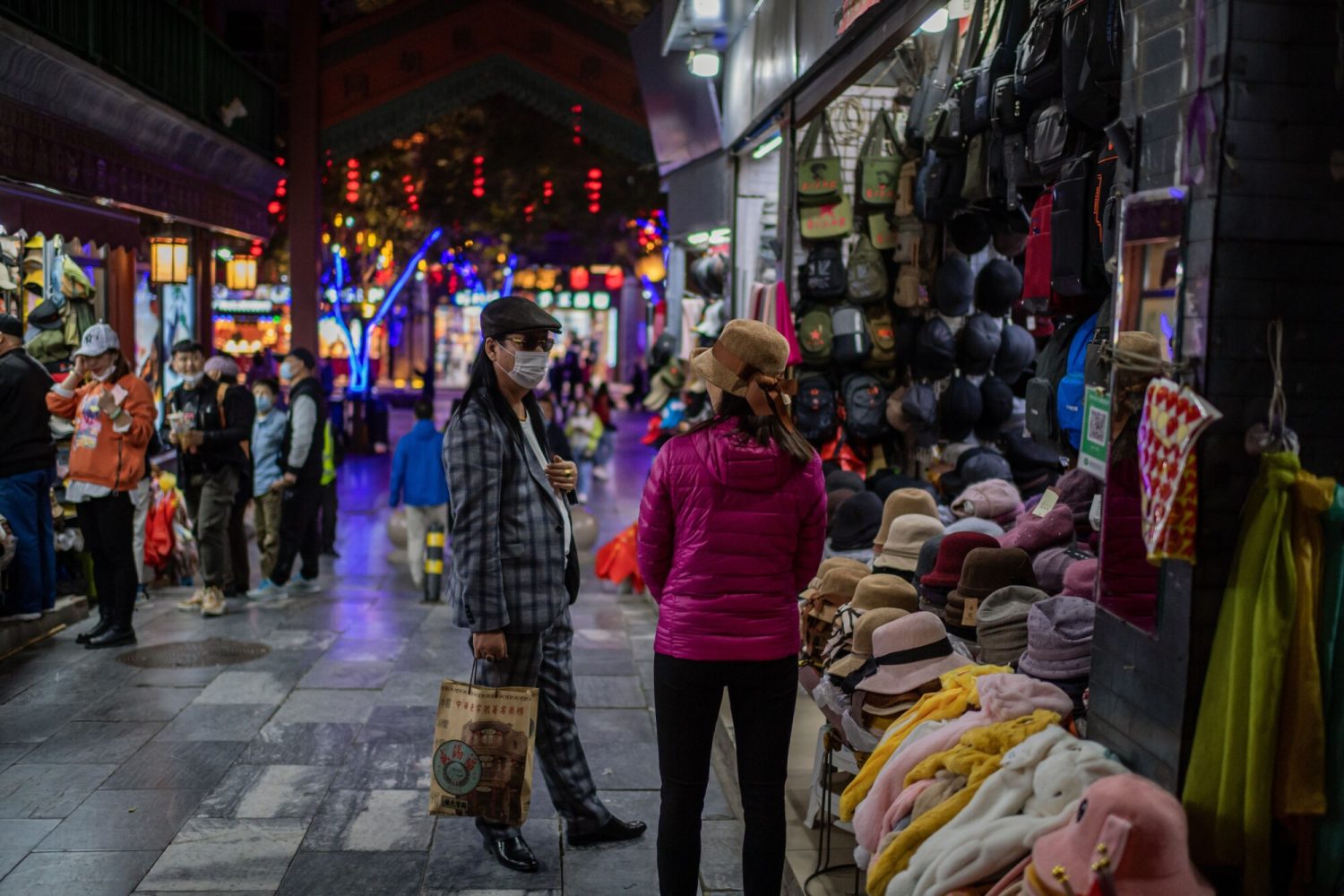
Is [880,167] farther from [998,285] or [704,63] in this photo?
[704,63]

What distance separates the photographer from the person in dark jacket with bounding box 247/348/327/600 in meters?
9.86

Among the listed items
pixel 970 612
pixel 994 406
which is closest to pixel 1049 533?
pixel 970 612

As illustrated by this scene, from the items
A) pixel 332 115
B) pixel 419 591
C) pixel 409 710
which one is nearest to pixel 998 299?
pixel 409 710

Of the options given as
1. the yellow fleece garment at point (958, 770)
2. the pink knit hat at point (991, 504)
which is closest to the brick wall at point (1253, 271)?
the yellow fleece garment at point (958, 770)

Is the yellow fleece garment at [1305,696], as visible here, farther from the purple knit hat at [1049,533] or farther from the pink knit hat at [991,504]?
the pink knit hat at [991,504]

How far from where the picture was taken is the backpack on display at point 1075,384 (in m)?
4.31

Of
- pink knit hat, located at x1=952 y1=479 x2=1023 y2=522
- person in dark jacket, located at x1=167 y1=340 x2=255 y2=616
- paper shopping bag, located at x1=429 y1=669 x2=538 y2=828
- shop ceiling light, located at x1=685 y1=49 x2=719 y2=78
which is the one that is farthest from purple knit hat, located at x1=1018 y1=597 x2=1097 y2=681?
shop ceiling light, located at x1=685 y1=49 x2=719 y2=78

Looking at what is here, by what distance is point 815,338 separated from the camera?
7.85 meters

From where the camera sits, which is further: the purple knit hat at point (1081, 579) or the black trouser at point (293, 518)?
the black trouser at point (293, 518)

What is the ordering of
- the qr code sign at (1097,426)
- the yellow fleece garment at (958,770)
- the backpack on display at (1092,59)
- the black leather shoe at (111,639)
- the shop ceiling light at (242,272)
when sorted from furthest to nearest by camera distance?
the shop ceiling light at (242,272), the black leather shoe at (111,639), the backpack on display at (1092,59), the qr code sign at (1097,426), the yellow fleece garment at (958,770)

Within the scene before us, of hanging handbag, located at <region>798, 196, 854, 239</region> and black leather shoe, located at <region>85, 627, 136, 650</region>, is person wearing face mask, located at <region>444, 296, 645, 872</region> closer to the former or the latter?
hanging handbag, located at <region>798, 196, 854, 239</region>

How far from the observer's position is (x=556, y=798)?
197 inches

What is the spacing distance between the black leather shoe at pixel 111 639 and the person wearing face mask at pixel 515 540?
4246mm

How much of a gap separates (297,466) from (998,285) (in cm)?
547
